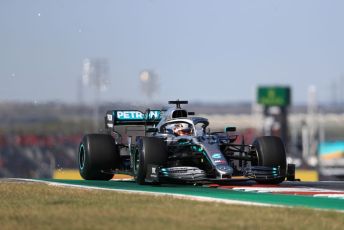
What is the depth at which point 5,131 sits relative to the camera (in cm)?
6378

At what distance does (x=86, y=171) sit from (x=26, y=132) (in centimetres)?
4189

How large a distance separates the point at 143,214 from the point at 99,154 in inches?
347

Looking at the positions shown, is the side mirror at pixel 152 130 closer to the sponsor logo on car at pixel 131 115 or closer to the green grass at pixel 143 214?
the sponsor logo on car at pixel 131 115

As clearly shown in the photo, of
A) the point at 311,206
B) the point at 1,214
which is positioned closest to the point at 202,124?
the point at 311,206

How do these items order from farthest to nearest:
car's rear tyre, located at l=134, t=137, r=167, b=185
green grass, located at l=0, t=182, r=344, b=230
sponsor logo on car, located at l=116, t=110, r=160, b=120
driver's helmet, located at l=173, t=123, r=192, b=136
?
1. sponsor logo on car, located at l=116, t=110, r=160, b=120
2. driver's helmet, located at l=173, t=123, r=192, b=136
3. car's rear tyre, located at l=134, t=137, r=167, b=185
4. green grass, located at l=0, t=182, r=344, b=230

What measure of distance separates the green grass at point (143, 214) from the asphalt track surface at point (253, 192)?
847mm

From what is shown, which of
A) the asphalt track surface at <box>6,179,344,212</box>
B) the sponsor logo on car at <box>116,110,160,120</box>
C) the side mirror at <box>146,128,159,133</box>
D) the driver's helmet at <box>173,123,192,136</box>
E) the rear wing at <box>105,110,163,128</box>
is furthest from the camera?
the sponsor logo on car at <box>116,110,160,120</box>

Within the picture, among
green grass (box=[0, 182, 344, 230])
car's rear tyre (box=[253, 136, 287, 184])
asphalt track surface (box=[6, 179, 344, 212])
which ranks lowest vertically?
green grass (box=[0, 182, 344, 230])

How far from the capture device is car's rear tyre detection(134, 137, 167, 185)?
21.1 metres

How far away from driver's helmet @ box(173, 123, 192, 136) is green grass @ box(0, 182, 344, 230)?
182 inches

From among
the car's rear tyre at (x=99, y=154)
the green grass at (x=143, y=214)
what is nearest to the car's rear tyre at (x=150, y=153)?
the car's rear tyre at (x=99, y=154)

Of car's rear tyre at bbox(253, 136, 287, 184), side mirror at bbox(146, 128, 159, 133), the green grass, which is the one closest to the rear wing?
side mirror at bbox(146, 128, 159, 133)

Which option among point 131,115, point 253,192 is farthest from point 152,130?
point 253,192

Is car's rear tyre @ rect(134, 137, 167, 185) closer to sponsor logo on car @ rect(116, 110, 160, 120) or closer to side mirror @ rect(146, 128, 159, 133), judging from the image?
side mirror @ rect(146, 128, 159, 133)
